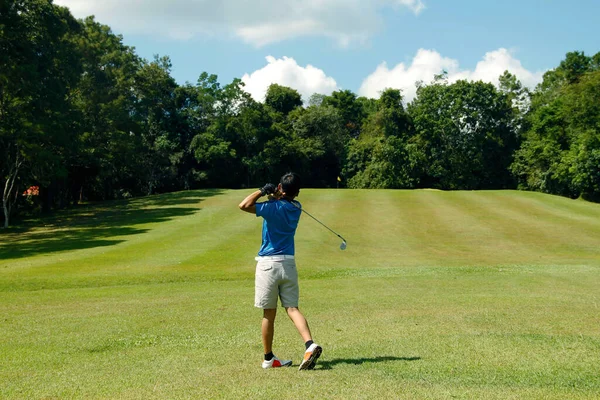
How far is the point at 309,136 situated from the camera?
77688 mm

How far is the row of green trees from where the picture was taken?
180 feet

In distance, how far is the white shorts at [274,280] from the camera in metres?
6.71

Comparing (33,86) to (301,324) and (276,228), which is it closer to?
(276,228)

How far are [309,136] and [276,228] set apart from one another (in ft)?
234

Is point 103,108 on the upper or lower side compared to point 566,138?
upper

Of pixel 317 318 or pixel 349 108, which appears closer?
pixel 317 318

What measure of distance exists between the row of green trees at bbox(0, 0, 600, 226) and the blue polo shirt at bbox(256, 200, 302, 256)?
45.9 metres

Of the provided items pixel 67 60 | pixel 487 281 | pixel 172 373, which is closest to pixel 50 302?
pixel 172 373

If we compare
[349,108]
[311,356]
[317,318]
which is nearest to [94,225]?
[317,318]

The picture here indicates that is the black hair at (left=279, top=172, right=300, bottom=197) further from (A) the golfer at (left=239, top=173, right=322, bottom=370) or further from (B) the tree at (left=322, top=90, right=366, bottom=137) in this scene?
(B) the tree at (left=322, top=90, right=366, bottom=137)

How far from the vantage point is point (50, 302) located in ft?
41.7

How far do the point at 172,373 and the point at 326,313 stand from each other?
14.7ft

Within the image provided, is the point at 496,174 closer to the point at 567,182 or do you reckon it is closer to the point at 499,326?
the point at 567,182

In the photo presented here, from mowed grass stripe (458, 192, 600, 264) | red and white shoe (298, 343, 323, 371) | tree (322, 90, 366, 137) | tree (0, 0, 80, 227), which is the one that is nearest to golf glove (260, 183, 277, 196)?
red and white shoe (298, 343, 323, 371)
